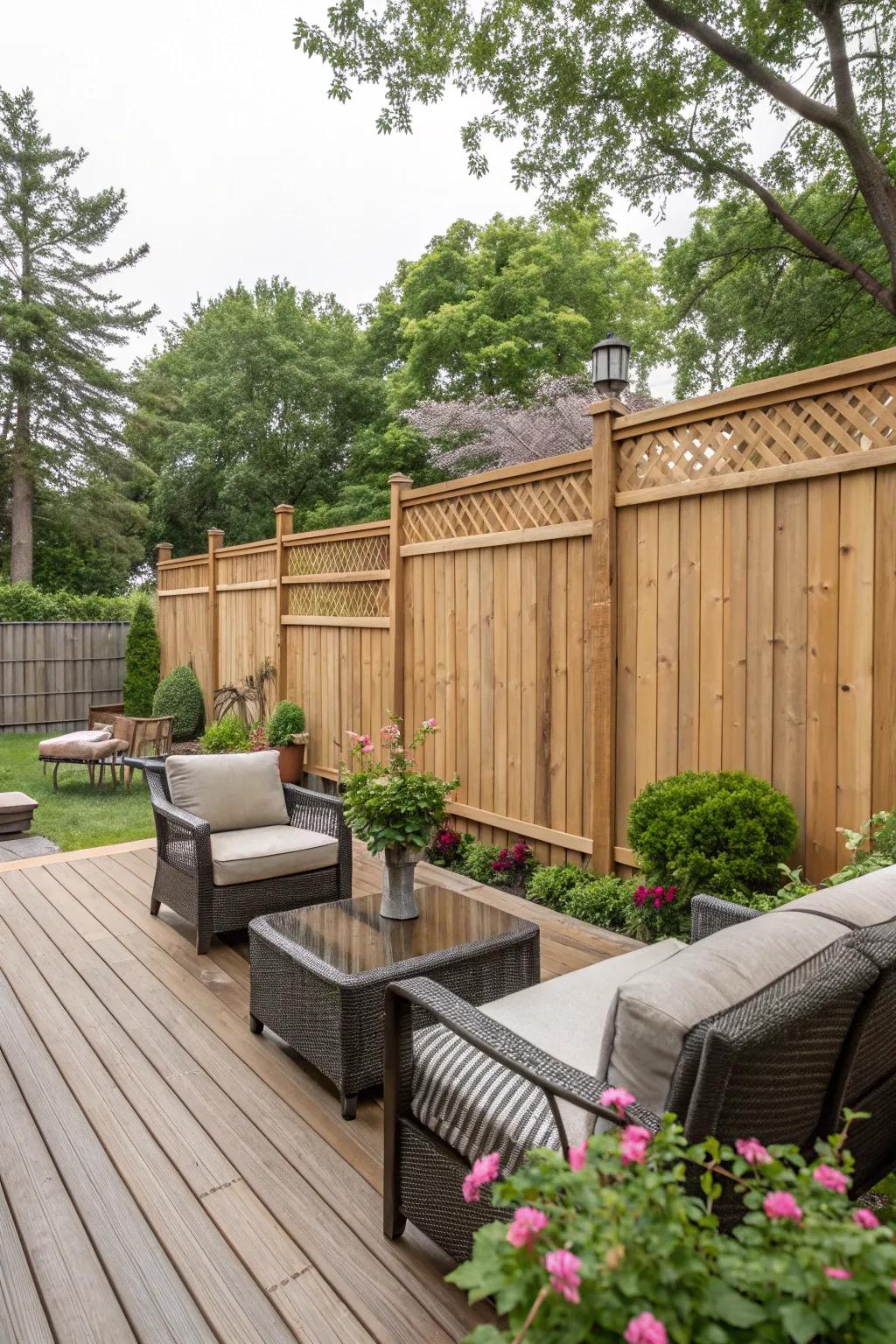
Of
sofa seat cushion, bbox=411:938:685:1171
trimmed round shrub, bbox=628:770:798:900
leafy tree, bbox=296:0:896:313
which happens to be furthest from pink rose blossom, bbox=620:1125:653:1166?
leafy tree, bbox=296:0:896:313

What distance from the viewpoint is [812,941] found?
52.9 inches

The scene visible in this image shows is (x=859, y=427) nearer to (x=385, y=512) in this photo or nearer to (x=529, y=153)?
(x=529, y=153)

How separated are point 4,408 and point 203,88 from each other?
362 inches

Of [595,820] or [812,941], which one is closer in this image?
[812,941]

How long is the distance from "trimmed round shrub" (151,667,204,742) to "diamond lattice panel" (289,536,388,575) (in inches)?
102

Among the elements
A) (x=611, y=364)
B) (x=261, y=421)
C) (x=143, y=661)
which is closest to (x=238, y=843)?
(x=611, y=364)

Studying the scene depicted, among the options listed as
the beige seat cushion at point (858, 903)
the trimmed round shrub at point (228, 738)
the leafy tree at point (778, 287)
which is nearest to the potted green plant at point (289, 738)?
the trimmed round shrub at point (228, 738)

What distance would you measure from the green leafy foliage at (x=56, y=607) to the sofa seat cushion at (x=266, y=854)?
9.42 m

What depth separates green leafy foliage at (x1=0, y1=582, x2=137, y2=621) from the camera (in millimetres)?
12125

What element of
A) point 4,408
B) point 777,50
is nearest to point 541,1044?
point 777,50

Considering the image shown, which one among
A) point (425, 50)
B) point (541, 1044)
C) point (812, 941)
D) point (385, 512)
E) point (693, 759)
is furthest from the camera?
point (385, 512)

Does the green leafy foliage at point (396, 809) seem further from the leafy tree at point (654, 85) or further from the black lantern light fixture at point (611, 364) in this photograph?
the leafy tree at point (654, 85)

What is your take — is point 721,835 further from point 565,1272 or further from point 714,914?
point 565,1272

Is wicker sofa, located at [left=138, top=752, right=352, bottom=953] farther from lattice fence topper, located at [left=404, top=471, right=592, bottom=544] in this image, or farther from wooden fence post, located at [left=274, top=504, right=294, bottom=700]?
wooden fence post, located at [left=274, top=504, right=294, bottom=700]
